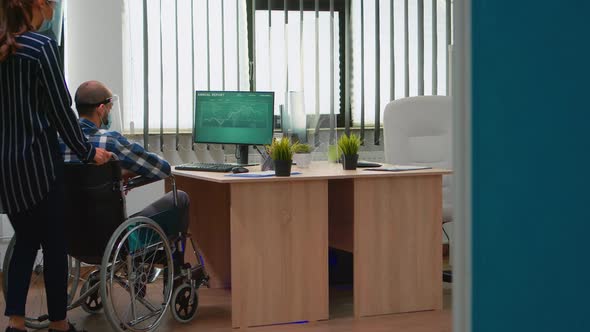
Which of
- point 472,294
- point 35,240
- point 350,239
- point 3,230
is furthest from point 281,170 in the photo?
point 472,294

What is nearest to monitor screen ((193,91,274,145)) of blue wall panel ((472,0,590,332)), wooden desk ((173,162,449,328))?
wooden desk ((173,162,449,328))

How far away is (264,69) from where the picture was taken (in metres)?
5.18

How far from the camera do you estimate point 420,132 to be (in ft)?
15.0

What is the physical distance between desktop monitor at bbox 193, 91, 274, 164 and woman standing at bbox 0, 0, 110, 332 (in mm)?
1395

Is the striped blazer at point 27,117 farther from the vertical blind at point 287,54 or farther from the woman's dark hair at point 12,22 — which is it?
the vertical blind at point 287,54

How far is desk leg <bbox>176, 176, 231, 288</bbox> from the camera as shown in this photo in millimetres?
4375

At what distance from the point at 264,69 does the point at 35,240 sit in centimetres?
254

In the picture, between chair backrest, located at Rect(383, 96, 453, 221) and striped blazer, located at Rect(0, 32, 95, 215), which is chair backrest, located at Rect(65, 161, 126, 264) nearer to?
striped blazer, located at Rect(0, 32, 95, 215)

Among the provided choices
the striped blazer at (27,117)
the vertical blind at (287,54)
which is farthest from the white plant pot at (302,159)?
the striped blazer at (27,117)

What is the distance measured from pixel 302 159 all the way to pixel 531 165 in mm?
3237

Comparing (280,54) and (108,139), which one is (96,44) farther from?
(108,139)

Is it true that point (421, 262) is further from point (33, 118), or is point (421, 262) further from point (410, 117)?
point (33, 118)

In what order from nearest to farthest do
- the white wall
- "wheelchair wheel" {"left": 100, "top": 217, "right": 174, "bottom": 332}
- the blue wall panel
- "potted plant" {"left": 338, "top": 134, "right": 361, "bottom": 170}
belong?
the blue wall panel < "wheelchair wheel" {"left": 100, "top": 217, "right": 174, "bottom": 332} < "potted plant" {"left": 338, "top": 134, "right": 361, "bottom": 170} < the white wall

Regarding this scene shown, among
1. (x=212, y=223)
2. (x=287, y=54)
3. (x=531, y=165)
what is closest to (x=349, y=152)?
(x=212, y=223)
